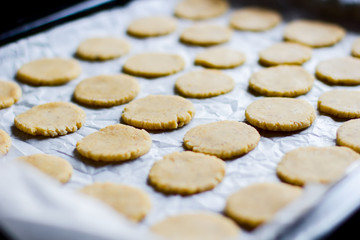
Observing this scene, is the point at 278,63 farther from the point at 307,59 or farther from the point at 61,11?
the point at 61,11

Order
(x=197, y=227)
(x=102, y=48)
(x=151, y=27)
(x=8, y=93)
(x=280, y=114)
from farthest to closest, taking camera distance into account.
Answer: (x=151, y=27) → (x=102, y=48) → (x=8, y=93) → (x=280, y=114) → (x=197, y=227)

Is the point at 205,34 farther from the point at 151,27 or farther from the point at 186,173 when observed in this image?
the point at 186,173

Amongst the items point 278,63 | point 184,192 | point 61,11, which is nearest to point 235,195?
point 184,192

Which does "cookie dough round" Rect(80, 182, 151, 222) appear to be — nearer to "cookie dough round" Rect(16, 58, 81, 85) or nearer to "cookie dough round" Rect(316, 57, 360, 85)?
"cookie dough round" Rect(16, 58, 81, 85)

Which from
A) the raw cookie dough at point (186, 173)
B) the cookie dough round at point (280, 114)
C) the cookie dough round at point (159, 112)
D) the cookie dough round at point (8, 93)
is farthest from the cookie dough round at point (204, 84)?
the cookie dough round at point (8, 93)

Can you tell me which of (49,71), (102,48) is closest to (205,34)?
(102,48)

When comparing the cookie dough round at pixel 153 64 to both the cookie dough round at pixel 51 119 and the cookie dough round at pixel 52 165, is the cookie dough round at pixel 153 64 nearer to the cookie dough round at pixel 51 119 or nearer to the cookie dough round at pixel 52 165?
the cookie dough round at pixel 51 119

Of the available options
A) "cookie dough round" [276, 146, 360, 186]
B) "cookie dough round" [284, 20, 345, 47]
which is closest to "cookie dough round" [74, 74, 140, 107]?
"cookie dough round" [276, 146, 360, 186]
